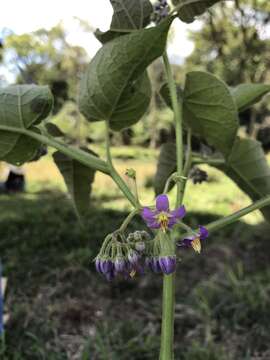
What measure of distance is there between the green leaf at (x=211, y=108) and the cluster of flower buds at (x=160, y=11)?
0.39ft

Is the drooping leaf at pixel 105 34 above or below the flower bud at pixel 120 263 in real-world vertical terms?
above

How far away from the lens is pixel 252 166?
903 mm

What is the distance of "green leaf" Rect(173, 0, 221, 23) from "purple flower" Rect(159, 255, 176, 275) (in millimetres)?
317

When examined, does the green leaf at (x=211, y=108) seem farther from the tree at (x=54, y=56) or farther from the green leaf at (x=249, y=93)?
the tree at (x=54, y=56)

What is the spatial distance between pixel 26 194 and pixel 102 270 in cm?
544

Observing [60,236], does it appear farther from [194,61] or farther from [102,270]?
[194,61]

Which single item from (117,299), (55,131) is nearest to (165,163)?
(55,131)

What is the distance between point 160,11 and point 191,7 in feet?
0.36

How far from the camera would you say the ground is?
2117mm

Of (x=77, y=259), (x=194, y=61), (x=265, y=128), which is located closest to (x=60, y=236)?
(x=77, y=259)

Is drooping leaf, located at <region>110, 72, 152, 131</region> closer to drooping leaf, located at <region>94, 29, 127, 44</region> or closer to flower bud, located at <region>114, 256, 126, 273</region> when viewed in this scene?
drooping leaf, located at <region>94, 29, 127, 44</region>

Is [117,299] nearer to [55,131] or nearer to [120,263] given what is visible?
[55,131]

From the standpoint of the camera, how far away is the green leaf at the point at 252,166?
35.3 inches

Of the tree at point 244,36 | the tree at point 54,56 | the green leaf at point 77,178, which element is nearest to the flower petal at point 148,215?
the green leaf at point 77,178
